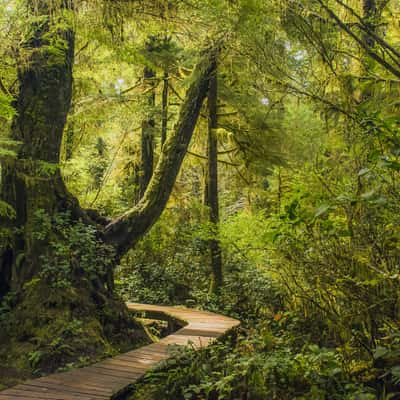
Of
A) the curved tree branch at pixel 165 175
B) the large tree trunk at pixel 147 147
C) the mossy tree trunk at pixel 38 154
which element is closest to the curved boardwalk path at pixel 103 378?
the mossy tree trunk at pixel 38 154

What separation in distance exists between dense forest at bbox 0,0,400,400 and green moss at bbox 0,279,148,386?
2 cm

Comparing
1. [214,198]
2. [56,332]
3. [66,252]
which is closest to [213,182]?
[214,198]

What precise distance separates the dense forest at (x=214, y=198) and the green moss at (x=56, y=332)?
0.07 ft

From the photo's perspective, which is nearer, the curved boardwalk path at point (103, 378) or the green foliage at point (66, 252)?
the curved boardwalk path at point (103, 378)

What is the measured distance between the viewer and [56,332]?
18.5ft

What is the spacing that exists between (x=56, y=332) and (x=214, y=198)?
544 cm

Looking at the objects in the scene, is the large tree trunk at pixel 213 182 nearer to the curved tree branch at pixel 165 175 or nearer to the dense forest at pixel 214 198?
the dense forest at pixel 214 198

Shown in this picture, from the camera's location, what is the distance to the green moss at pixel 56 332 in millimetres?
5207

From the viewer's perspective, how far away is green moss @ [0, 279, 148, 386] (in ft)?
17.1

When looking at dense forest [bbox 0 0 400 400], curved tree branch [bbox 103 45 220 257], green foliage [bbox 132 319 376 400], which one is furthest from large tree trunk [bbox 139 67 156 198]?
green foliage [bbox 132 319 376 400]

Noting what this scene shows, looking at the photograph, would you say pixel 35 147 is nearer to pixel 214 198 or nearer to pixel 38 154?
pixel 38 154

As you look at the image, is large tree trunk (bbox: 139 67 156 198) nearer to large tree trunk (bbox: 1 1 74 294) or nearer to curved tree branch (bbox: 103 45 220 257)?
curved tree branch (bbox: 103 45 220 257)

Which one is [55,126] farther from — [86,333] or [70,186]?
[70,186]

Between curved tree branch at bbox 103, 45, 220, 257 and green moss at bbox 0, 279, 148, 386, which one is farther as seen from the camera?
curved tree branch at bbox 103, 45, 220, 257
